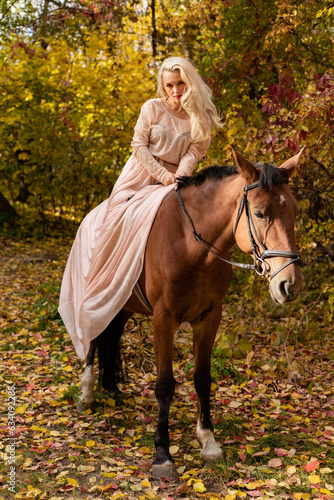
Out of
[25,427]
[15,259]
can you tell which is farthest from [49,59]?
[25,427]

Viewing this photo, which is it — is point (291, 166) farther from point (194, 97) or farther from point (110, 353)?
point (110, 353)

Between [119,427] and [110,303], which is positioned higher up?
[110,303]

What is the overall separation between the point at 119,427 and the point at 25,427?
730 millimetres

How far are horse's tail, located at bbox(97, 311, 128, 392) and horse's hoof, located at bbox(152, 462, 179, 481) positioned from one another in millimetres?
1347

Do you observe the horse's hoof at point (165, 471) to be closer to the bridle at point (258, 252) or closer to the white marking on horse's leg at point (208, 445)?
the white marking on horse's leg at point (208, 445)

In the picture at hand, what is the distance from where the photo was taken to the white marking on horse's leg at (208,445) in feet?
11.6

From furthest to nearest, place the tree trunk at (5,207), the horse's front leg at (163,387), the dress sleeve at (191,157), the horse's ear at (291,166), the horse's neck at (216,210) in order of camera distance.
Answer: the tree trunk at (5,207)
the dress sleeve at (191,157)
the horse's front leg at (163,387)
the horse's neck at (216,210)
the horse's ear at (291,166)

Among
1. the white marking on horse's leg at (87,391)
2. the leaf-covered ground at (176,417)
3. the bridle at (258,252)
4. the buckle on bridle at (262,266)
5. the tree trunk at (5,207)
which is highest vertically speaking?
the bridle at (258,252)

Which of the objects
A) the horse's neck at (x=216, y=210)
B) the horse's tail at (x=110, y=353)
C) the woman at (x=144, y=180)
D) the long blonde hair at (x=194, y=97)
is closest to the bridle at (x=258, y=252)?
the horse's neck at (x=216, y=210)

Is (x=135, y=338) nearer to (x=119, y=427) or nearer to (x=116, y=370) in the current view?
(x=116, y=370)

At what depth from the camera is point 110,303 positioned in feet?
12.6

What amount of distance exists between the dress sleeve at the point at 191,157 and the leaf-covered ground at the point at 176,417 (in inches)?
62.4

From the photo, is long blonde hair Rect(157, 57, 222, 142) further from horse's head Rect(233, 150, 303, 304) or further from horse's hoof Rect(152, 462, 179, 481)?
horse's hoof Rect(152, 462, 179, 481)

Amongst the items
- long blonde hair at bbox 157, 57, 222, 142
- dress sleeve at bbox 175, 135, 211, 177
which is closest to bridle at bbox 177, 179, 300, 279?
dress sleeve at bbox 175, 135, 211, 177
